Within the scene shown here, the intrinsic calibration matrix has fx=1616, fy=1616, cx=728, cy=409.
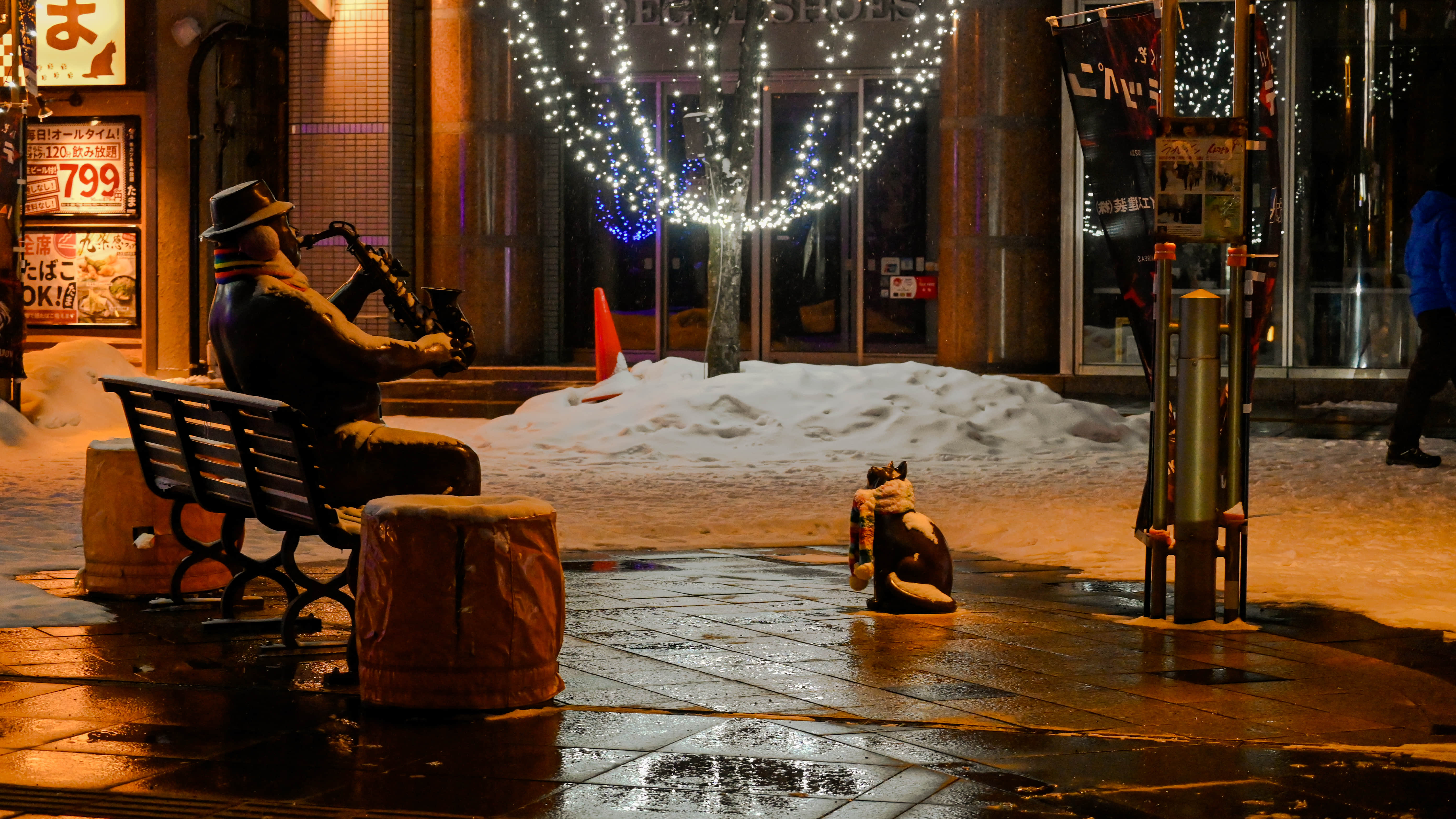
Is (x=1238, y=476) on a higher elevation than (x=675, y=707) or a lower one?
higher

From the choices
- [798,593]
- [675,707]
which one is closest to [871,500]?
[798,593]

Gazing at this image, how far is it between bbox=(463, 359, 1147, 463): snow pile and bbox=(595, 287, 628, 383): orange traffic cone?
61cm

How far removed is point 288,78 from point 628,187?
14.0 feet

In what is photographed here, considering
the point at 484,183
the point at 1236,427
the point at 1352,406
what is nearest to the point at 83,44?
the point at 484,183

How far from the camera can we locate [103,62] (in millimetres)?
18656

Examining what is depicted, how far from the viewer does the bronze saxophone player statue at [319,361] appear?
6.05 meters

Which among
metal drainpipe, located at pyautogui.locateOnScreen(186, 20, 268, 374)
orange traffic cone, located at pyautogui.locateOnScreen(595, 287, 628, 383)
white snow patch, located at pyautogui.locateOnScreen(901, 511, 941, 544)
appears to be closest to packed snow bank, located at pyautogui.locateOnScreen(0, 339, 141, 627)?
metal drainpipe, located at pyautogui.locateOnScreen(186, 20, 268, 374)

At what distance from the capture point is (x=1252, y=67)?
22.3 feet

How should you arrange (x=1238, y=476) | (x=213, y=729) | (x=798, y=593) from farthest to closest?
1. (x=798, y=593)
2. (x=1238, y=476)
3. (x=213, y=729)

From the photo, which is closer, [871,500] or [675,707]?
[675,707]

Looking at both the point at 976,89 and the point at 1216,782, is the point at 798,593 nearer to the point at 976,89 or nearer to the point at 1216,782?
the point at 1216,782

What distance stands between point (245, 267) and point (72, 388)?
11.3 meters

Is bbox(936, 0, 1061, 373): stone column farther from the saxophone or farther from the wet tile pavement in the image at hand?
the saxophone

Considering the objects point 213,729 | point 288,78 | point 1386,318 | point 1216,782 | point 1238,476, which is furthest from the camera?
point 288,78
